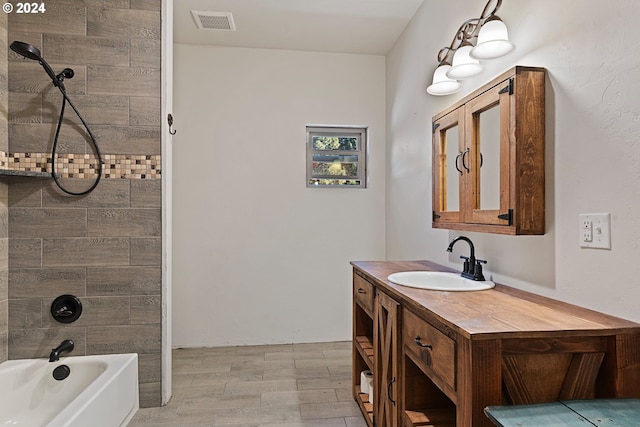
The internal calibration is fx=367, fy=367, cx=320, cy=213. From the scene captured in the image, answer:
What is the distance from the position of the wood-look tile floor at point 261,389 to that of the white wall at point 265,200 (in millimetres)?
266

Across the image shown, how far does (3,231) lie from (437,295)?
2441 mm

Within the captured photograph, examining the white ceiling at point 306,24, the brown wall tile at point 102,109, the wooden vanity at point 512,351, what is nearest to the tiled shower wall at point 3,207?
the brown wall tile at point 102,109

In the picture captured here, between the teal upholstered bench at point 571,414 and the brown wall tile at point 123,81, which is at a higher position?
the brown wall tile at point 123,81

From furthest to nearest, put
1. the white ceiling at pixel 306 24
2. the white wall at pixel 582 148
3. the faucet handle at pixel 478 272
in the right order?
the white ceiling at pixel 306 24 → the faucet handle at pixel 478 272 → the white wall at pixel 582 148

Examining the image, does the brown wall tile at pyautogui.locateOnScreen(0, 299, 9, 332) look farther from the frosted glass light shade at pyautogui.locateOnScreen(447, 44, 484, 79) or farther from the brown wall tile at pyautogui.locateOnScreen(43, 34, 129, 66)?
the frosted glass light shade at pyautogui.locateOnScreen(447, 44, 484, 79)

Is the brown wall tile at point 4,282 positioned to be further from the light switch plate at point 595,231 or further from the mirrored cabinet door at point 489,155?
the light switch plate at point 595,231

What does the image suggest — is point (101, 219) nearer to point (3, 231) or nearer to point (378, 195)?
point (3, 231)

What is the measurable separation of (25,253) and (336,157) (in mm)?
2498

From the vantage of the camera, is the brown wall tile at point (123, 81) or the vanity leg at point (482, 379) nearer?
the vanity leg at point (482, 379)

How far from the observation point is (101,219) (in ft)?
7.51

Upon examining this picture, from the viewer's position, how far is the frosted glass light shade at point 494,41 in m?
1.56

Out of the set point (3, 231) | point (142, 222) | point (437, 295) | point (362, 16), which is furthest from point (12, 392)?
point (362, 16)

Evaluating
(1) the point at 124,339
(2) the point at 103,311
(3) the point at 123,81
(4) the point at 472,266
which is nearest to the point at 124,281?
(2) the point at 103,311

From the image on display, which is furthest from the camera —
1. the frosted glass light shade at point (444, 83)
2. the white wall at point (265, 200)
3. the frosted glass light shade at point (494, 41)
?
the white wall at point (265, 200)
